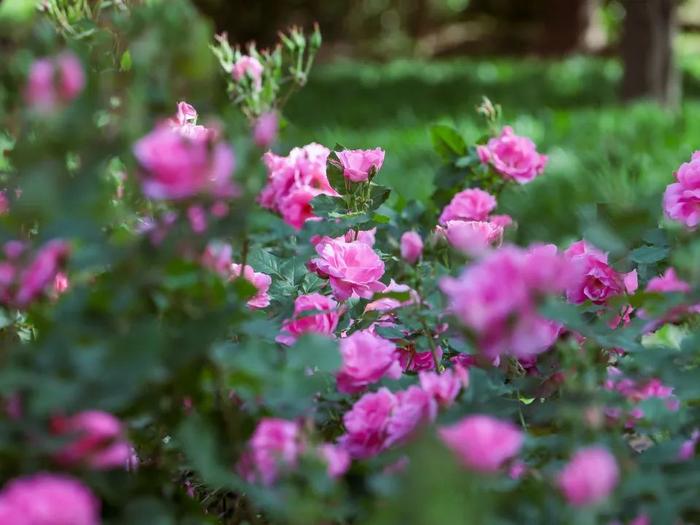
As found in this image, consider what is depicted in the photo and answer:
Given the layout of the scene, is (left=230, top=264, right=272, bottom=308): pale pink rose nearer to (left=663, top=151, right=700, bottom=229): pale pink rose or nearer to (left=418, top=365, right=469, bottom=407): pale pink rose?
(left=418, top=365, right=469, bottom=407): pale pink rose

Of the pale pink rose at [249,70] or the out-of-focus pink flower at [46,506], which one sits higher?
the out-of-focus pink flower at [46,506]

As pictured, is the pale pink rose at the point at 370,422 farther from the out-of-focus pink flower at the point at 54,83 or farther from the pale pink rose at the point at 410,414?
the out-of-focus pink flower at the point at 54,83

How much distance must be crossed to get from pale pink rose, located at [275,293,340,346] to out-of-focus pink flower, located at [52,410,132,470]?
0.37 m

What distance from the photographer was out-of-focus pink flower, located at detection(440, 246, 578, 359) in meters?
0.78

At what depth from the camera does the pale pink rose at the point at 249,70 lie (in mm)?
1551

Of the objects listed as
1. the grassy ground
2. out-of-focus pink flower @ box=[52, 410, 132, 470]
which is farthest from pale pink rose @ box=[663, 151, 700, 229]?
out-of-focus pink flower @ box=[52, 410, 132, 470]

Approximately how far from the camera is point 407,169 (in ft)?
15.0

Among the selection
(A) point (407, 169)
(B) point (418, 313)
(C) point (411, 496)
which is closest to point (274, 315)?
(B) point (418, 313)

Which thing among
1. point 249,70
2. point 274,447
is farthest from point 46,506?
point 249,70

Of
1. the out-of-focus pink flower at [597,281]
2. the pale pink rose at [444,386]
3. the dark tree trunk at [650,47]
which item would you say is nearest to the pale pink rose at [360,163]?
the out-of-focus pink flower at [597,281]

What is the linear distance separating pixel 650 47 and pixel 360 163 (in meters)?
6.51

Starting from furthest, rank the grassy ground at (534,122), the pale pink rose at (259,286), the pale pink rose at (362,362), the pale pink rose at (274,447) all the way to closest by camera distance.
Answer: the grassy ground at (534,122) < the pale pink rose at (259,286) < the pale pink rose at (362,362) < the pale pink rose at (274,447)

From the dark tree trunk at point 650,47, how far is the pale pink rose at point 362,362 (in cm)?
687

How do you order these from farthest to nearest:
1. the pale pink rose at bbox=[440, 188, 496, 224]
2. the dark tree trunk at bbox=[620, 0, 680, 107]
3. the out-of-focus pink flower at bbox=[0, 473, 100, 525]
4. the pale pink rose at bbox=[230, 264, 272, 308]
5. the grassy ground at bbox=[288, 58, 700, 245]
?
the dark tree trunk at bbox=[620, 0, 680, 107], the grassy ground at bbox=[288, 58, 700, 245], the pale pink rose at bbox=[440, 188, 496, 224], the pale pink rose at bbox=[230, 264, 272, 308], the out-of-focus pink flower at bbox=[0, 473, 100, 525]
